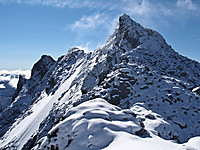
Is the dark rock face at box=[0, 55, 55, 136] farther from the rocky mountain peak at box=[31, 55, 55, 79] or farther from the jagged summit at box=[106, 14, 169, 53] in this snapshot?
the jagged summit at box=[106, 14, 169, 53]

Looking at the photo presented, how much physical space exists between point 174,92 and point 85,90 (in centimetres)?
2018

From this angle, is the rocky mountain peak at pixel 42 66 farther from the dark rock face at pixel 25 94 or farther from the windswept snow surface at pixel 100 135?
the windswept snow surface at pixel 100 135

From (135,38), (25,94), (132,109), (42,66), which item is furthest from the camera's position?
(42,66)

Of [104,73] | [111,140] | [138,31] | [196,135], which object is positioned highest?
[138,31]

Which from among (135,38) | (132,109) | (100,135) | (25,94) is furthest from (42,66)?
(100,135)

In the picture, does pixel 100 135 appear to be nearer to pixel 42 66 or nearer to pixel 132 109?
pixel 132 109

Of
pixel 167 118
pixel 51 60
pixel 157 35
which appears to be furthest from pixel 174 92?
pixel 51 60

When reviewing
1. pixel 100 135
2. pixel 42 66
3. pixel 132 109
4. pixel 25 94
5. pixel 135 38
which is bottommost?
pixel 100 135

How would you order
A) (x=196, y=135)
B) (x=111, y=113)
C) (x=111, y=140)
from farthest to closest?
(x=196, y=135), (x=111, y=113), (x=111, y=140)

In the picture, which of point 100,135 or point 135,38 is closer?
point 100,135

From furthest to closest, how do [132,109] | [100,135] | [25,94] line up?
[25,94]
[132,109]
[100,135]

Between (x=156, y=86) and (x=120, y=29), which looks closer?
(x=156, y=86)

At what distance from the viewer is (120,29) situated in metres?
48.5

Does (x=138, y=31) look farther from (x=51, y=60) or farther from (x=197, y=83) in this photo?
(x=51, y=60)
